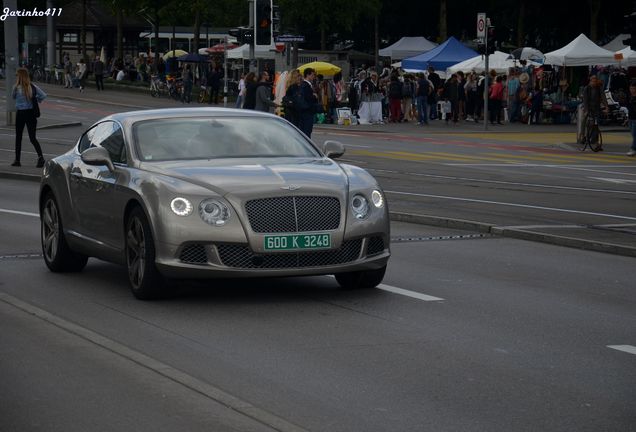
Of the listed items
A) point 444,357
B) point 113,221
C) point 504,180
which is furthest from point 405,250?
point 504,180

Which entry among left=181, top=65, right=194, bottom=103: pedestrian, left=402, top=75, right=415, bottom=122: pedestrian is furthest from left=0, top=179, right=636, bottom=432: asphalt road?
left=181, top=65, right=194, bottom=103: pedestrian

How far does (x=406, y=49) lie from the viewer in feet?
260

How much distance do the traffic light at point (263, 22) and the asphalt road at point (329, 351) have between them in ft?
68.7

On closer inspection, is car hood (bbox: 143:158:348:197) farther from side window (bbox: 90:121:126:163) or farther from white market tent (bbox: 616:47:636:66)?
white market tent (bbox: 616:47:636:66)

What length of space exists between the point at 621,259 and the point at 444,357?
18.3 ft

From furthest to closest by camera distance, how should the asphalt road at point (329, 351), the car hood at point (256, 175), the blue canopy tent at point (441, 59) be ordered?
the blue canopy tent at point (441, 59) < the car hood at point (256, 175) < the asphalt road at point (329, 351)

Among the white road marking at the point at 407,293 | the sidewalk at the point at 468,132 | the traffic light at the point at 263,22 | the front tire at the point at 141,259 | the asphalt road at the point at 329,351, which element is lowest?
the sidewalk at the point at 468,132

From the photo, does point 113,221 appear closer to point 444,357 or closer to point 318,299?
point 318,299

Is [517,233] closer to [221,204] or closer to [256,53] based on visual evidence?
[221,204]

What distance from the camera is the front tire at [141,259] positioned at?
10.2 m

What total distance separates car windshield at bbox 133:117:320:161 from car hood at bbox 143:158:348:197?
0.87ft

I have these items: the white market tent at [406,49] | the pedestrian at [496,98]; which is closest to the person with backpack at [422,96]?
the pedestrian at [496,98]

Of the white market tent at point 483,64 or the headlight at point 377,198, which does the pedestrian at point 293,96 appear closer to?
the headlight at point 377,198

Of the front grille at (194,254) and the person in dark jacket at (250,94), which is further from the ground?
the person in dark jacket at (250,94)
